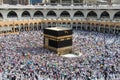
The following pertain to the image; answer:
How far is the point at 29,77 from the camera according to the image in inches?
1095

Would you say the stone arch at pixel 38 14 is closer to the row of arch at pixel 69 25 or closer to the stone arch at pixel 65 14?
the row of arch at pixel 69 25

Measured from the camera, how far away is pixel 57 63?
32469mm

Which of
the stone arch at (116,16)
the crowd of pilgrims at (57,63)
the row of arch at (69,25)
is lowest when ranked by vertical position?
the crowd of pilgrims at (57,63)

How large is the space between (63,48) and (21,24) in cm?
2593

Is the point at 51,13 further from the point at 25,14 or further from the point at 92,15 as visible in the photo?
the point at 92,15

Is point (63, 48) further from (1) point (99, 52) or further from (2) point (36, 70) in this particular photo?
(2) point (36, 70)

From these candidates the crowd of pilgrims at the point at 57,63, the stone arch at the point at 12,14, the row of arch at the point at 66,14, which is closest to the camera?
the crowd of pilgrims at the point at 57,63

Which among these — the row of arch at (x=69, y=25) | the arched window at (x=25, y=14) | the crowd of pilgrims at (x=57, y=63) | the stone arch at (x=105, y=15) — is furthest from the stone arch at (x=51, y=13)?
the crowd of pilgrims at (x=57, y=63)

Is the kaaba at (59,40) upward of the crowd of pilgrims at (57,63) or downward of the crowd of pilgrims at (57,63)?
upward

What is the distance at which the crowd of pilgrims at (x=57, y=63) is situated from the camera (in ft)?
92.3

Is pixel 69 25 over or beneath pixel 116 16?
beneath

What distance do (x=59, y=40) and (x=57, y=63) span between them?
8390 millimetres

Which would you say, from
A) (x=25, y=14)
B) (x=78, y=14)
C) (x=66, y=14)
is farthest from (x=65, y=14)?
(x=25, y=14)

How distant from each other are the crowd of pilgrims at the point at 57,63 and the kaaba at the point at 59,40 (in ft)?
4.70
